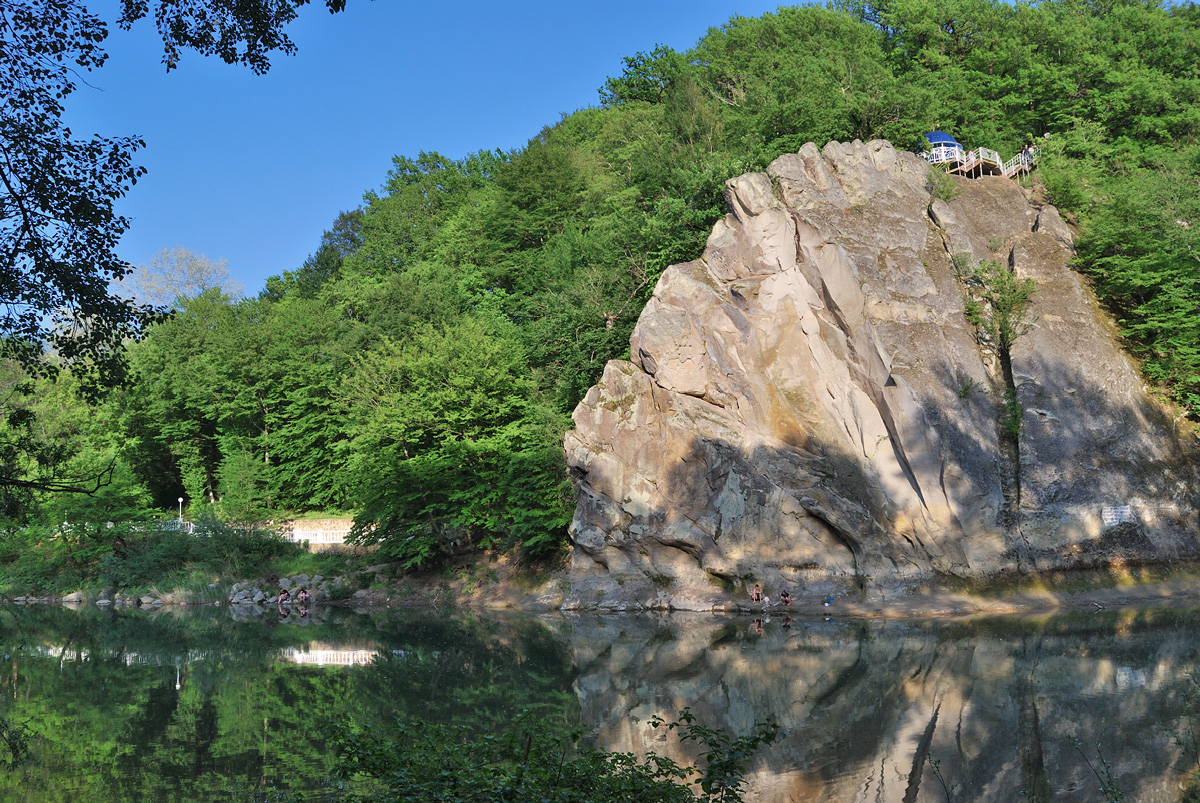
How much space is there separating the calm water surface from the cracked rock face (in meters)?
3.53

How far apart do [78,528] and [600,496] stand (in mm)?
20941

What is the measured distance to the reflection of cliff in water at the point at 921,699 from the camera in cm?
1155

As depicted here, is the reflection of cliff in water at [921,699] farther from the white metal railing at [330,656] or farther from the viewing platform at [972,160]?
the viewing platform at [972,160]

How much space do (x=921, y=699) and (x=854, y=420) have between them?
16.0m

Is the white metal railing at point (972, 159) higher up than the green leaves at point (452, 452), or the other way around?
the white metal railing at point (972, 159)

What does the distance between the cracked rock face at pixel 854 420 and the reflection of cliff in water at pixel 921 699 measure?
445 cm

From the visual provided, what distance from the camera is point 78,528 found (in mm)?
13648

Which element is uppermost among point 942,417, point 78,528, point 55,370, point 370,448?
point 370,448

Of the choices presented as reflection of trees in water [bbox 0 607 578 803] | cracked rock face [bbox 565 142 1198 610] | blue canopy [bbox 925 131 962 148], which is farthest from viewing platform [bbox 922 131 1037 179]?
reflection of trees in water [bbox 0 607 578 803]

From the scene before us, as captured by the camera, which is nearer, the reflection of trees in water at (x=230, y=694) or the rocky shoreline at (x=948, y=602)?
the reflection of trees in water at (x=230, y=694)

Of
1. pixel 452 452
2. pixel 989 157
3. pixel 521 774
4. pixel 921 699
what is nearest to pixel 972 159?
pixel 989 157

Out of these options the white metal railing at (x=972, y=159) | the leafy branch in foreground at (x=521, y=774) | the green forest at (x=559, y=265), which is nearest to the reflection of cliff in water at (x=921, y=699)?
the leafy branch in foreground at (x=521, y=774)

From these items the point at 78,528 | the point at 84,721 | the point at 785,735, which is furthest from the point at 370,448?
the point at 785,735

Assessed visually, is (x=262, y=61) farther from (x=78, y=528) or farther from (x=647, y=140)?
(x=647, y=140)
